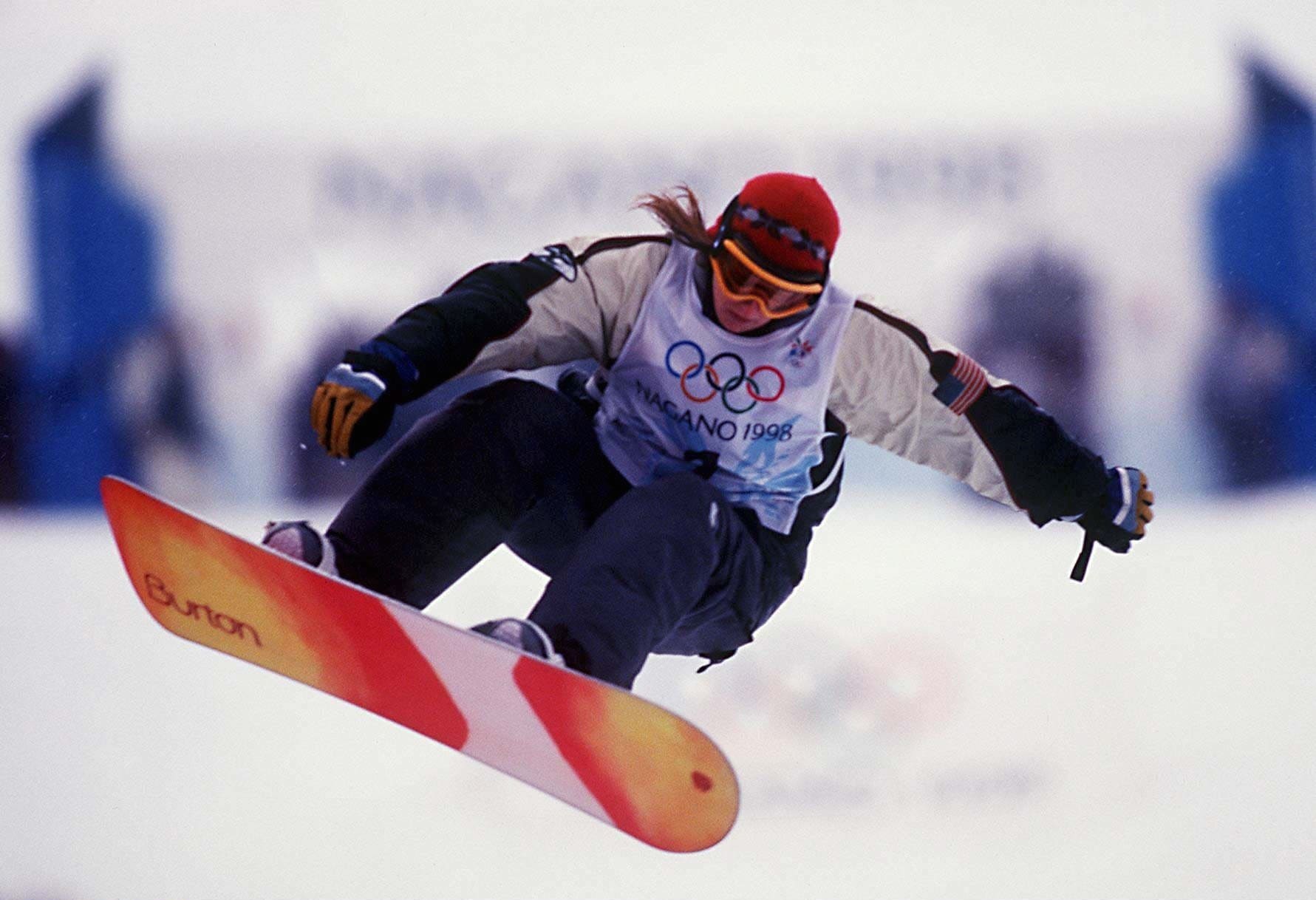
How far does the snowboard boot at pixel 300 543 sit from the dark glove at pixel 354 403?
0.36 feet

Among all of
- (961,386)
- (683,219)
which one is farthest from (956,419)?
(683,219)

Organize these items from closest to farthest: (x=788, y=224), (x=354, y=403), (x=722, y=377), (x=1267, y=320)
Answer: (x=354, y=403) < (x=788, y=224) < (x=722, y=377) < (x=1267, y=320)

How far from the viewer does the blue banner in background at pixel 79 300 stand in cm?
358

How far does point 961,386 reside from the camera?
7.09ft

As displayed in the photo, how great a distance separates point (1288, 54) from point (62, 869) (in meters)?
3.57

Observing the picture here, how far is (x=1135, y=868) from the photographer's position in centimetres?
312

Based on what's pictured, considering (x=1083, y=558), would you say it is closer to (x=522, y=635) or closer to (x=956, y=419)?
(x=956, y=419)

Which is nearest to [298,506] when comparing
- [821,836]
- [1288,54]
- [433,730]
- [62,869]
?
[62,869]

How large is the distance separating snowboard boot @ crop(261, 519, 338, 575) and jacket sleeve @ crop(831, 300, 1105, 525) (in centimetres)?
81

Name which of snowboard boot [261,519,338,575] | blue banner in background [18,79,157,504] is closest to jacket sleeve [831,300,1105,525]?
snowboard boot [261,519,338,575]

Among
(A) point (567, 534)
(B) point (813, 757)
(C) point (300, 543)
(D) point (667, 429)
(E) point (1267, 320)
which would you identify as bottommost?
(B) point (813, 757)

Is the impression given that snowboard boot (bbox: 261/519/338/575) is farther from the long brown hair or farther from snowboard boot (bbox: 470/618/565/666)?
the long brown hair

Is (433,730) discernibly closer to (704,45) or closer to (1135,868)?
(1135,868)

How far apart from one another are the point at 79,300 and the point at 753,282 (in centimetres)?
→ 232
